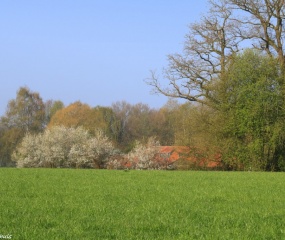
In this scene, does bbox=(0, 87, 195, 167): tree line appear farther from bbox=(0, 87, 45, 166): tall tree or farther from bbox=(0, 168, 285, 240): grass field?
bbox=(0, 168, 285, 240): grass field

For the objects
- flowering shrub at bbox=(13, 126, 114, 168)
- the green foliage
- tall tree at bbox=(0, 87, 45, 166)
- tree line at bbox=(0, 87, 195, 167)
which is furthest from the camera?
tall tree at bbox=(0, 87, 45, 166)

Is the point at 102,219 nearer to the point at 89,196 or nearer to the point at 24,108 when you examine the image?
the point at 89,196

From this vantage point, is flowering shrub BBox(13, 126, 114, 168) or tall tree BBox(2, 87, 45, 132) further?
tall tree BBox(2, 87, 45, 132)

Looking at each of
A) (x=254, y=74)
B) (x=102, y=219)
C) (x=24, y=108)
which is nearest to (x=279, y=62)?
(x=254, y=74)

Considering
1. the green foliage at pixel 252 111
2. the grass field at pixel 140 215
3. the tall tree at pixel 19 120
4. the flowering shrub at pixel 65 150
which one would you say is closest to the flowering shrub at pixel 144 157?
the flowering shrub at pixel 65 150

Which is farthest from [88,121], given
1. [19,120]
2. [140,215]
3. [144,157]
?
A: [140,215]

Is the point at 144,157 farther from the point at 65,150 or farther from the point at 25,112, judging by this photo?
the point at 25,112

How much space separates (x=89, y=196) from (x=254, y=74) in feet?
90.3

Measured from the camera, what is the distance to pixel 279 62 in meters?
39.6

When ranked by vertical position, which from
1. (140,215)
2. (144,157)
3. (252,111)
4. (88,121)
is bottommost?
(140,215)

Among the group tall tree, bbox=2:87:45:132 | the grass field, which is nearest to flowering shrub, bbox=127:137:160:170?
tall tree, bbox=2:87:45:132

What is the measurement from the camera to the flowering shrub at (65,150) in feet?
160

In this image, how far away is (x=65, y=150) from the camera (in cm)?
5097

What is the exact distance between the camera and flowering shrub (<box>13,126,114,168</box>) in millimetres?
48719
